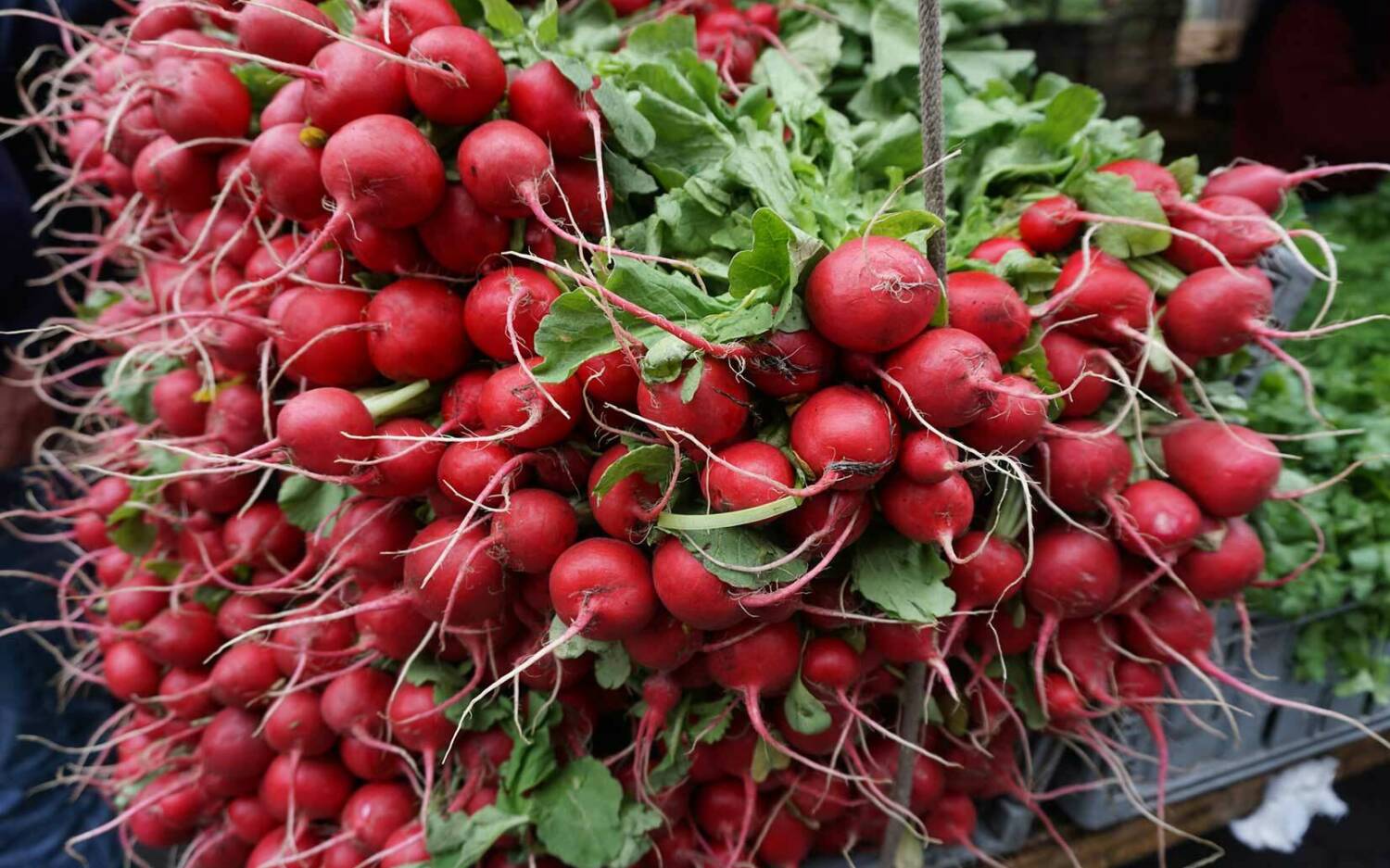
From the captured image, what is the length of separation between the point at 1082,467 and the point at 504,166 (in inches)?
37.2

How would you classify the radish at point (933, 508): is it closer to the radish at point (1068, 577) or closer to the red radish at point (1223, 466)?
the radish at point (1068, 577)

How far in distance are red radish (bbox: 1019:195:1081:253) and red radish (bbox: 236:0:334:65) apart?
115 cm

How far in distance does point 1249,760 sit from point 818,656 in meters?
1.33

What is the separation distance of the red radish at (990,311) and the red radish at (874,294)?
0.09 meters

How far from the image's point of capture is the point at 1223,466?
122 centimetres

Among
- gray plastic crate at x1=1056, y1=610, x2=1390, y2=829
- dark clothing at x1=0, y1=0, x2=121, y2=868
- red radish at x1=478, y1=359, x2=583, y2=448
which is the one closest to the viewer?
red radish at x1=478, y1=359, x2=583, y2=448

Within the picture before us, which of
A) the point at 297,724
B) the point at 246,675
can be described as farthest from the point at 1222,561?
the point at 246,675

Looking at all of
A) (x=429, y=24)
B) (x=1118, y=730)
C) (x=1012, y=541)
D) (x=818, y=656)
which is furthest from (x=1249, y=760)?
(x=429, y=24)

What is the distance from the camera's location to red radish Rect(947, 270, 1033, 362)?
1055 millimetres

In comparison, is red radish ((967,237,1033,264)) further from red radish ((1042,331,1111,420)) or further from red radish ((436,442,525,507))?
red radish ((436,442,525,507))

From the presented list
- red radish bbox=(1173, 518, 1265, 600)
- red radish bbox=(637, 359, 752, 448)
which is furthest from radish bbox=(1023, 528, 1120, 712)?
red radish bbox=(637, 359, 752, 448)

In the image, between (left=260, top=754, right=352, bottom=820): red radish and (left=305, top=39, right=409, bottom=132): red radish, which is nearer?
(left=305, top=39, right=409, bottom=132): red radish

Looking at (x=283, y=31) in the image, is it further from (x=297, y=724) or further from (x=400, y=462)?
(x=297, y=724)

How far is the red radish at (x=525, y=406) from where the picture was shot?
1031 millimetres
